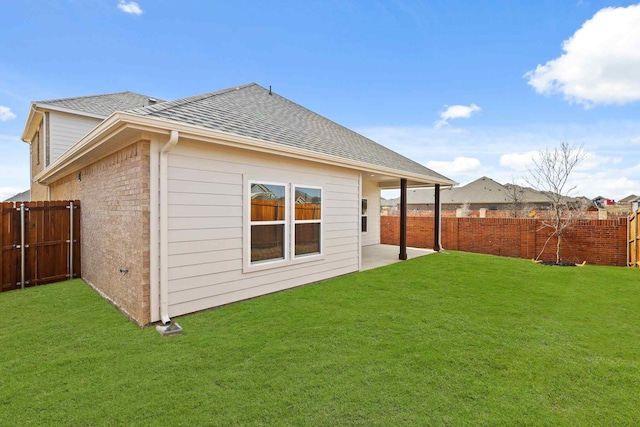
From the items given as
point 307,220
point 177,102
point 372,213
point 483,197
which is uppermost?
point 177,102

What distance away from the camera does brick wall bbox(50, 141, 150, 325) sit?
13.0 feet

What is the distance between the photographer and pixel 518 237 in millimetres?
11125

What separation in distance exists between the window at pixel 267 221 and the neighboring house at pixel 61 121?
7.77 meters

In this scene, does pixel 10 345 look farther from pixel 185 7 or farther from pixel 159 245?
pixel 185 7

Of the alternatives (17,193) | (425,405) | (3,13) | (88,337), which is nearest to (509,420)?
(425,405)

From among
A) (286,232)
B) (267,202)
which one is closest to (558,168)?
(286,232)

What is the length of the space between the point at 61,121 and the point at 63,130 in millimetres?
299

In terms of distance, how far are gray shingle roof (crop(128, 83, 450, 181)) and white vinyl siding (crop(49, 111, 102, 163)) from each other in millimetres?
6603

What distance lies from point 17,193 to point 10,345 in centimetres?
3435

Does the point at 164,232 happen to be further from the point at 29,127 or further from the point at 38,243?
the point at 29,127

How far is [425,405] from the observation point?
7.90ft

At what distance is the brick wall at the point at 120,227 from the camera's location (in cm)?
397

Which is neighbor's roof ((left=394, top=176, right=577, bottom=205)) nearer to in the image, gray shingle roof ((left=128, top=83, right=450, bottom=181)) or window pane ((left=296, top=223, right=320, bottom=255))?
gray shingle roof ((left=128, top=83, right=450, bottom=181))

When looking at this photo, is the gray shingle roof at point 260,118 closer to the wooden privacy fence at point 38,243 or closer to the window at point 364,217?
the window at point 364,217
